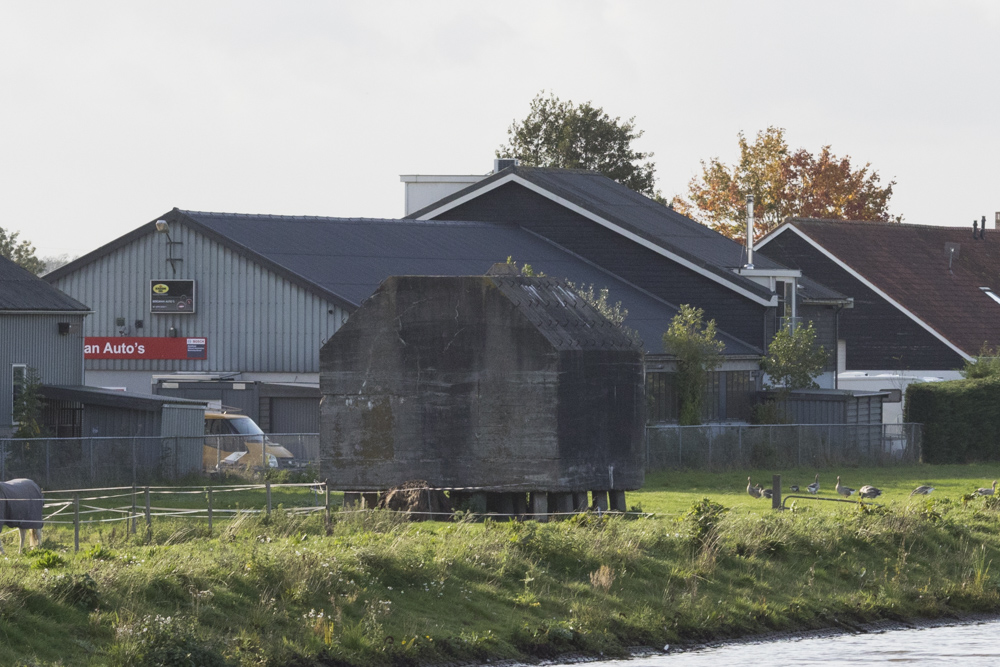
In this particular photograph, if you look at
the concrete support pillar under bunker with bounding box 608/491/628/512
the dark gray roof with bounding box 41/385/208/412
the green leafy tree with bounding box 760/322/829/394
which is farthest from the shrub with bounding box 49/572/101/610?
the green leafy tree with bounding box 760/322/829/394

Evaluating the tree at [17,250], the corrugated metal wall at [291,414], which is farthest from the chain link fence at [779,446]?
the tree at [17,250]

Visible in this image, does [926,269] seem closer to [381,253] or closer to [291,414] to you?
[381,253]

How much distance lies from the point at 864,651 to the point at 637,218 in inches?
1655

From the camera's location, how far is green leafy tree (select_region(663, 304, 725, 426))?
Result: 5125 cm

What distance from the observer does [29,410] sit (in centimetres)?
4322

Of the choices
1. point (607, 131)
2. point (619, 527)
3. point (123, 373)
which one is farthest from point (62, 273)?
point (607, 131)

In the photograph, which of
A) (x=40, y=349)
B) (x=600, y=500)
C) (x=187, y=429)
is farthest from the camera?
(x=40, y=349)

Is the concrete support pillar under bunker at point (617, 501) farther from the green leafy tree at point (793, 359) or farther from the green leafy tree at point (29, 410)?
the green leafy tree at point (793, 359)

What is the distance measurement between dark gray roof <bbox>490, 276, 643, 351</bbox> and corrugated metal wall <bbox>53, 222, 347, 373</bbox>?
19.8m

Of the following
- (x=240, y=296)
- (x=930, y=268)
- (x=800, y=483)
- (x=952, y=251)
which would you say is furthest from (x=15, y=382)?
(x=952, y=251)

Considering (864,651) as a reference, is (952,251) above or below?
above

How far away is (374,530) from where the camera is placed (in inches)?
1086

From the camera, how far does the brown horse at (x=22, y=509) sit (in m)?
25.6

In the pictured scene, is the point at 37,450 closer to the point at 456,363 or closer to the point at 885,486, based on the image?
the point at 456,363
